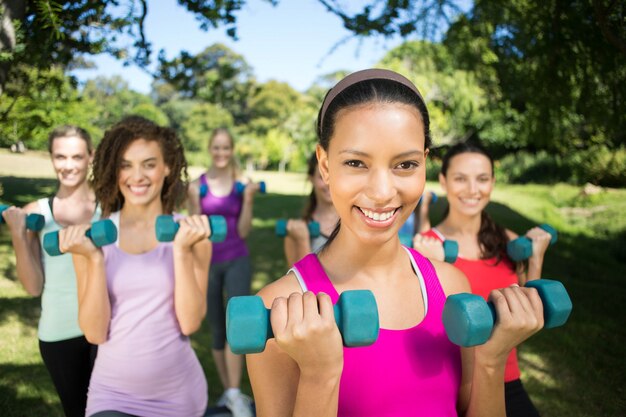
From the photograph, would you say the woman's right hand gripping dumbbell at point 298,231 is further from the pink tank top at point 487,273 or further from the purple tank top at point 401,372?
the purple tank top at point 401,372

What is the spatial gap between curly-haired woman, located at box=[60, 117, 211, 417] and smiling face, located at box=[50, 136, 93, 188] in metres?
0.57

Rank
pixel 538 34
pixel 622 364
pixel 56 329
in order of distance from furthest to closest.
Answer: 1. pixel 622 364
2. pixel 538 34
3. pixel 56 329

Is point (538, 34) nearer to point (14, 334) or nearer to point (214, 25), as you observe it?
point (214, 25)

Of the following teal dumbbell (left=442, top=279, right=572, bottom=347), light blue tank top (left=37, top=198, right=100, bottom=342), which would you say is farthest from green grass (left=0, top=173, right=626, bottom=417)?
teal dumbbell (left=442, top=279, right=572, bottom=347)

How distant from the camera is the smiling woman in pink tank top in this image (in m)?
1.53

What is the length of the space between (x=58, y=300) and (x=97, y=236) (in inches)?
40.9

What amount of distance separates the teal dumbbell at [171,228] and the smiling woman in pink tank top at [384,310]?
104 cm

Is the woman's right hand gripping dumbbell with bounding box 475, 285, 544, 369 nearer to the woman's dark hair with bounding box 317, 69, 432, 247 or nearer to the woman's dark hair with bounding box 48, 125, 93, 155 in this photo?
the woman's dark hair with bounding box 317, 69, 432, 247

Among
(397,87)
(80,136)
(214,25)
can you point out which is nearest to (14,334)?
(80,136)

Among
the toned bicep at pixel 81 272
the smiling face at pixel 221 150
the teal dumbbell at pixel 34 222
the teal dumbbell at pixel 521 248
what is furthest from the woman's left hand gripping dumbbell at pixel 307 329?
the smiling face at pixel 221 150

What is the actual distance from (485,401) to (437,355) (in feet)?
0.70

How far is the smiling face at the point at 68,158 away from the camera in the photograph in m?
3.60

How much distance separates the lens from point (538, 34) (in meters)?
4.77

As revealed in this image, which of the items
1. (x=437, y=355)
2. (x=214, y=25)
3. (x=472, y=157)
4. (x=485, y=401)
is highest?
(x=214, y=25)
